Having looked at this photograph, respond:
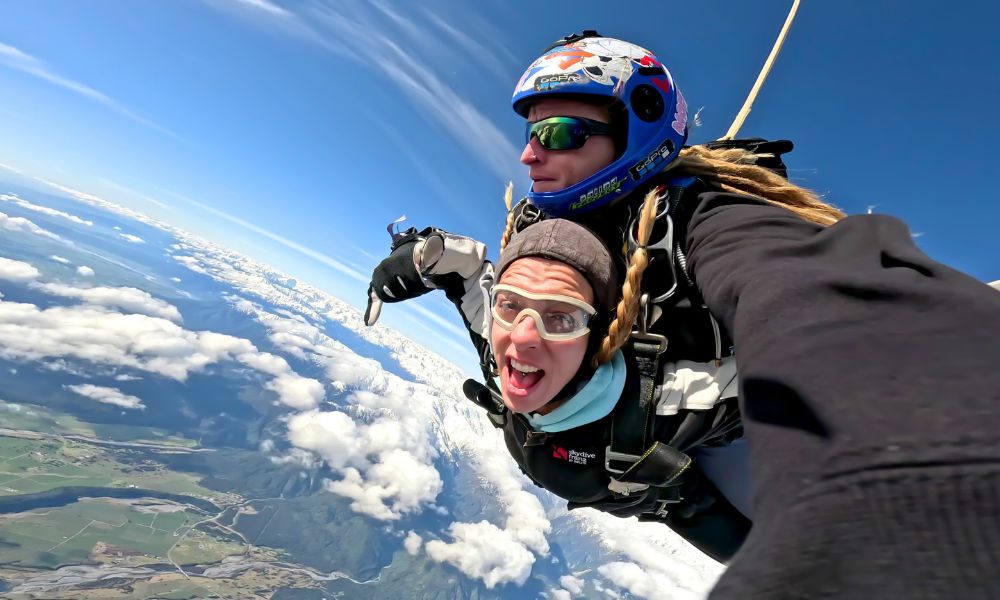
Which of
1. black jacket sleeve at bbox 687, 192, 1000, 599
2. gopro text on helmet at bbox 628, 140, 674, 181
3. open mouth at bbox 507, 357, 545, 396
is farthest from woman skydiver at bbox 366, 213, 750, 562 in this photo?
black jacket sleeve at bbox 687, 192, 1000, 599

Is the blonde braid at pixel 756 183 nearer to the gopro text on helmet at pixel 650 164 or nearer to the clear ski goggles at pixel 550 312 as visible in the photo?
the gopro text on helmet at pixel 650 164

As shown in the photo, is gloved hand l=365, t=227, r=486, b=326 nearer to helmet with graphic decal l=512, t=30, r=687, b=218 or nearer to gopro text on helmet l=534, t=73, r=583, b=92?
helmet with graphic decal l=512, t=30, r=687, b=218

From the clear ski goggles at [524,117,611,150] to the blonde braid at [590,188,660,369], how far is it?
0.48 metres

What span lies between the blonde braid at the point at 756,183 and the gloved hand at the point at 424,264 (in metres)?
1.08

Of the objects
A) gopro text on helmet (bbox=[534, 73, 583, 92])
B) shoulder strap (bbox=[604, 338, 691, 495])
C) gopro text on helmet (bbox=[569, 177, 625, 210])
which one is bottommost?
shoulder strap (bbox=[604, 338, 691, 495])

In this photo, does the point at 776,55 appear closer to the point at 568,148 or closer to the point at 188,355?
the point at 568,148

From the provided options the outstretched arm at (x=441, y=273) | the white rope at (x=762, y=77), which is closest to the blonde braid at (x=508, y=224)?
the outstretched arm at (x=441, y=273)

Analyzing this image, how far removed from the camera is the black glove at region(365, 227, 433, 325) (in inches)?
88.5

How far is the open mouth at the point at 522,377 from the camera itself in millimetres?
1686

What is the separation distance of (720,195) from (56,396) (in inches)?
5501

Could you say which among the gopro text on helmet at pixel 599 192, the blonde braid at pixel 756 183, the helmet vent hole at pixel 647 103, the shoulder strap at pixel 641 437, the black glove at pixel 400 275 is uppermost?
the helmet vent hole at pixel 647 103

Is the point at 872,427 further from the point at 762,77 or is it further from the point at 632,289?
the point at 762,77

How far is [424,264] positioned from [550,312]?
0.76 meters

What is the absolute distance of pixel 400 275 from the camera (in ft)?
7.45
